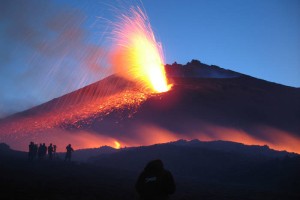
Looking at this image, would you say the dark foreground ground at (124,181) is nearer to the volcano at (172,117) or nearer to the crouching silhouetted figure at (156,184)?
the crouching silhouetted figure at (156,184)

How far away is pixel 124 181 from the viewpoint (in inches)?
953

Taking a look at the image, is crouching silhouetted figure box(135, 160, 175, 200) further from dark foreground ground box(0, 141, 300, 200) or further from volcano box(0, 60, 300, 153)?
volcano box(0, 60, 300, 153)

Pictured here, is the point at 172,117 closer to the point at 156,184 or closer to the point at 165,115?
the point at 165,115

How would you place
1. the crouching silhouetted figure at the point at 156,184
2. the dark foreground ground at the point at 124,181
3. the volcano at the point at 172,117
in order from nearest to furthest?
the crouching silhouetted figure at the point at 156,184 < the dark foreground ground at the point at 124,181 < the volcano at the point at 172,117

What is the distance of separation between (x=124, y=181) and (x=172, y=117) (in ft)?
214

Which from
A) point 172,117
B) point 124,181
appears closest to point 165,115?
point 172,117

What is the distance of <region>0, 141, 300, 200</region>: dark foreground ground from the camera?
1633 cm

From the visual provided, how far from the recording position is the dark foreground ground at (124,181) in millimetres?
16328

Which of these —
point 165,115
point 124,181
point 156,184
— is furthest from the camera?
point 165,115

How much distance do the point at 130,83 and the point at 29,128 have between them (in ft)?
126

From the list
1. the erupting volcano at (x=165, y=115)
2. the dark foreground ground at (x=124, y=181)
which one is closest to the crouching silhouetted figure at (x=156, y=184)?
the dark foreground ground at (x=124, y=181)

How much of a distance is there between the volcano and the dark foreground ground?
110 feet

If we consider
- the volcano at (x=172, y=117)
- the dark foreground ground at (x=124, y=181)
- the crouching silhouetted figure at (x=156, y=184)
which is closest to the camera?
the crouching silhouetted figure at (x=156, y=184)

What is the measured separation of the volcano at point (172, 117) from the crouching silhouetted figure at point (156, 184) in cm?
6813
